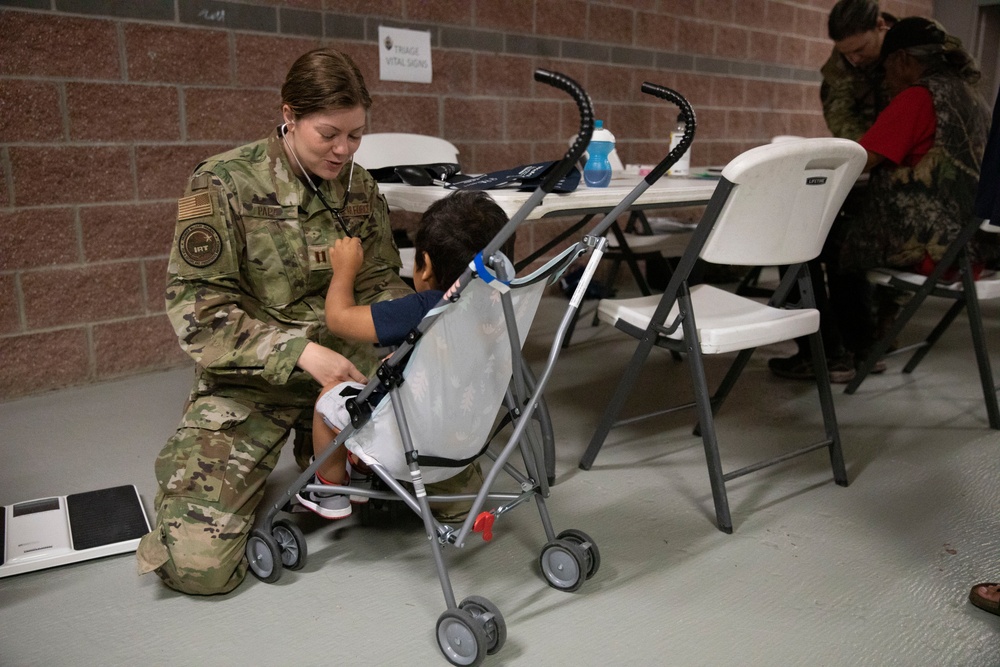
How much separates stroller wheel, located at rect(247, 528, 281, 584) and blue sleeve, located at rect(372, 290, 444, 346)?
19.6 inches

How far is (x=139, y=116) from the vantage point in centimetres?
286

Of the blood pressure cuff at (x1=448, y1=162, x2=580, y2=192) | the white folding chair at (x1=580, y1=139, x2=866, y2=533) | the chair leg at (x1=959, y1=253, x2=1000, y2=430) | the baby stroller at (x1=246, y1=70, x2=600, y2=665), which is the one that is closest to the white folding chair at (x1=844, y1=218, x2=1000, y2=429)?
the chair leg at (x1=959, y1=253, x2=1000, y2=430)

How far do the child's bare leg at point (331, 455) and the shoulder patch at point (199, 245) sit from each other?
385 mm

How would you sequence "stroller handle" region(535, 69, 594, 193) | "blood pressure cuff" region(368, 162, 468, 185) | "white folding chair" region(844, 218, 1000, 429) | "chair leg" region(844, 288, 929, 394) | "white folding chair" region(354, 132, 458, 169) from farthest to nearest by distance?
"white folding chair" region(354, 132, 458, 169) < "chair leg" region(844, 288, 929, 394) < "white folding chair" region(844, 218, 1000, 429) < "blood pressure cuff" region(368, 162, 468, 185) < "stroller handle" region(535, 69, 594, 193)

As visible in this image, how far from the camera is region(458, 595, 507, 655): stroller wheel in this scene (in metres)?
1.39

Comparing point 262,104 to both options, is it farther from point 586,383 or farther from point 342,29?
point 586,383

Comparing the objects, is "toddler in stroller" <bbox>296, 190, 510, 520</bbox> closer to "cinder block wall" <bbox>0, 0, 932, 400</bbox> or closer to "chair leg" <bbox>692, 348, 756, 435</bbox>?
"chair leg" <bbox>692, 348, 756, 435</bbox>

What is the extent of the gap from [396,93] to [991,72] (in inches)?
223

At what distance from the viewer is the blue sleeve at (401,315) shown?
4.87 feet

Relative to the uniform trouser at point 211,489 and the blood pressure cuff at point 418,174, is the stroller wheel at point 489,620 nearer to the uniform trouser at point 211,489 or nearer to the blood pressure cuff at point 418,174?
the uniform trouser at point 211,489

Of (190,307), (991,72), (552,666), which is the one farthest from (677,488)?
(991,72)

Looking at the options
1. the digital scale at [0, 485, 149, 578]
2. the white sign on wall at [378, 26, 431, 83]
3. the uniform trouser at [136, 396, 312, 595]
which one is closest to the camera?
the uniform trouser at [136, 396, 312, 595]

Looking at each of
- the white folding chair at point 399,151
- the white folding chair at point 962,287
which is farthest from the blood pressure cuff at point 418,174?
the white folding chair at point 962,287

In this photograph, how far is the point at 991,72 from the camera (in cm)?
681
